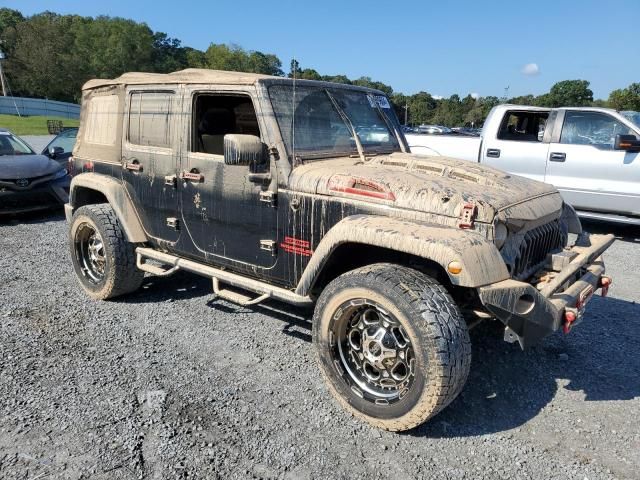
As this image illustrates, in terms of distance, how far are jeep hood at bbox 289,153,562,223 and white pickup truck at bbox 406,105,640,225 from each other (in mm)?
3847

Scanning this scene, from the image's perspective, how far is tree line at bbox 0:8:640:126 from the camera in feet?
197

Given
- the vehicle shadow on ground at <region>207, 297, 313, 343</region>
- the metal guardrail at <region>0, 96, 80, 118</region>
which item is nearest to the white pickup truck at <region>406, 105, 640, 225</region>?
the vehicle shadow on ground at <region>207, 297, 313, 343</region>

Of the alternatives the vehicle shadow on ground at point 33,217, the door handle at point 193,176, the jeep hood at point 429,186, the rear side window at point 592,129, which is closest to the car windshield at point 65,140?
the vehicle shadow on ground at point 33,217

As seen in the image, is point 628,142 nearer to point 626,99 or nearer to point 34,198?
point 34,198

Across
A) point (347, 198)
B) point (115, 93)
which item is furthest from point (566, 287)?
point (115, 93)

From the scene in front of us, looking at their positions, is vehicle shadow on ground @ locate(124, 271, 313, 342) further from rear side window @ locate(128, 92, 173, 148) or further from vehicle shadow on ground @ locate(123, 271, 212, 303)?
rear side window @ locate(128, 92, 173, 148)

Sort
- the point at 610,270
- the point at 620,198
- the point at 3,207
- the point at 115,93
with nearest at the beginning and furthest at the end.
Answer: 1. the point at 115,93
2. the point at 610,270
3. the point at 620,198
4. the point at 3,207

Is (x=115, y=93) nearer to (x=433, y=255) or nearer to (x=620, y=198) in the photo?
(x=433, y=255)

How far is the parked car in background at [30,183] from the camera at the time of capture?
314 inches

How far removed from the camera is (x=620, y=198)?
7250mm

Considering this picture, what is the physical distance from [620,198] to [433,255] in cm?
598

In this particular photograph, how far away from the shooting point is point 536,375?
3578mm

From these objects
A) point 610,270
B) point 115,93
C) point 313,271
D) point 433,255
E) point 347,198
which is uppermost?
point 115,93

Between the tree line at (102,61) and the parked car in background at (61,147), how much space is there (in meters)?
43.0
